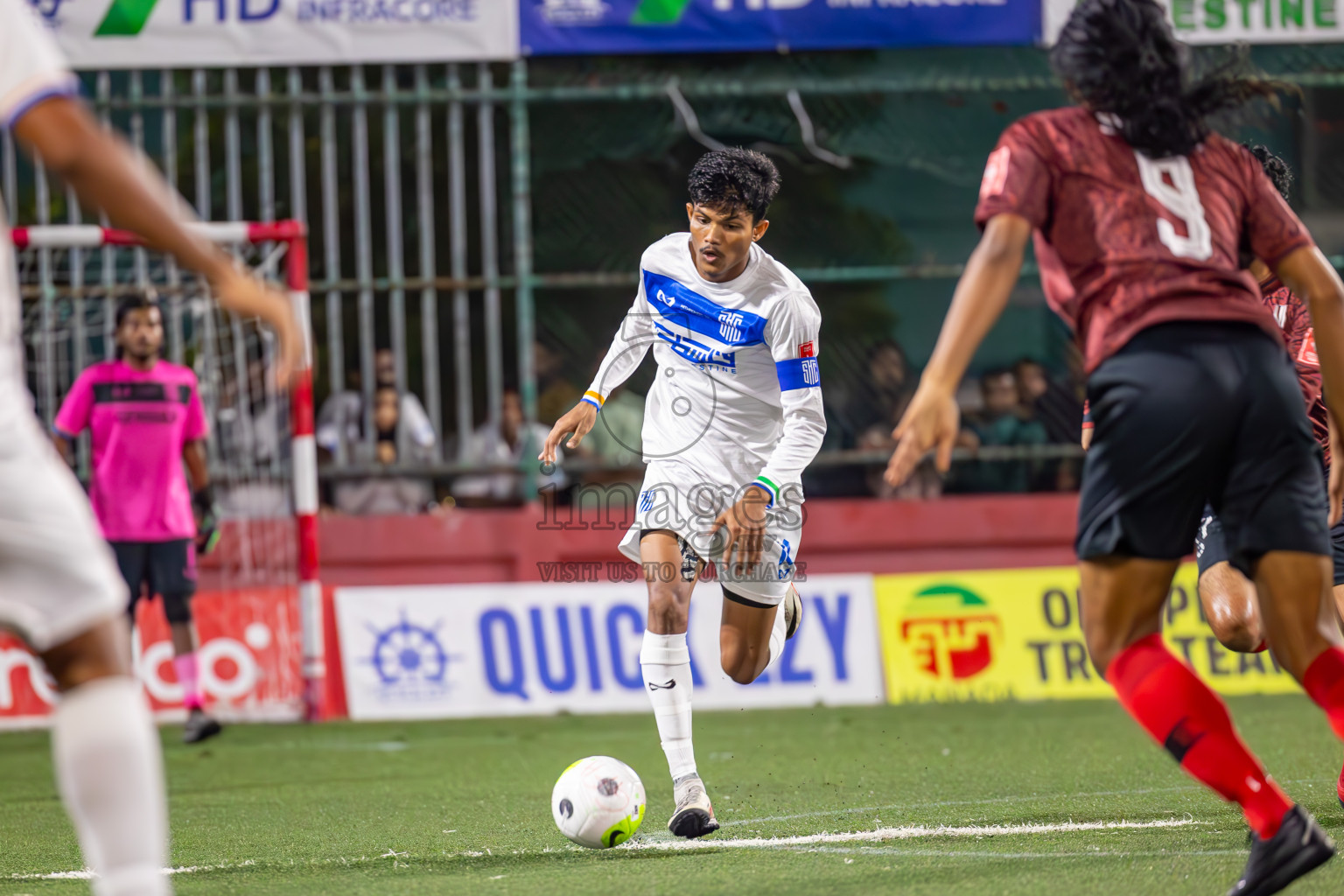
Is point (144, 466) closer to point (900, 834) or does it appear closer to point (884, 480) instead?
point (884, 480)

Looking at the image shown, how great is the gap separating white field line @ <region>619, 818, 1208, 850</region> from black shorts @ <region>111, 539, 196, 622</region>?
15.2 ft

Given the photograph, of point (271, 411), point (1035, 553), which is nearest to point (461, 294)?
point (271, 411)

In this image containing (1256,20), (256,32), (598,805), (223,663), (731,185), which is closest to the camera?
(598,805)

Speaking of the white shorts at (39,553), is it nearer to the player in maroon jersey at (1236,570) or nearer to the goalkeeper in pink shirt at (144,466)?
the player in maroon jersey at (1236,570)

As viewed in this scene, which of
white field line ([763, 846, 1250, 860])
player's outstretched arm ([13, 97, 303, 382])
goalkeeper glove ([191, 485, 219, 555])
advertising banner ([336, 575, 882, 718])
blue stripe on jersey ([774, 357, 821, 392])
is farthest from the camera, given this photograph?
advertising banner ([336, 575, 882, 718])

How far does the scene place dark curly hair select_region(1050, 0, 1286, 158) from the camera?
3.50 meters

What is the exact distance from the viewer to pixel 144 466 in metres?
8.95

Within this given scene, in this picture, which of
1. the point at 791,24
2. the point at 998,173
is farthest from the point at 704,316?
the point at 791,24

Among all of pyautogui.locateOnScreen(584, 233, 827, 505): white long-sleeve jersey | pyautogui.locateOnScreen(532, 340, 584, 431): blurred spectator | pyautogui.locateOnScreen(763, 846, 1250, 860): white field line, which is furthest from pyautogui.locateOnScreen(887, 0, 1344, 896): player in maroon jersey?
pyautogui.locateOnScreen(532, 340, 584, 431): blurred spectator

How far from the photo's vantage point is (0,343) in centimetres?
270

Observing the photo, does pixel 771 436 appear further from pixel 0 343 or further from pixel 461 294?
pixel 461 294

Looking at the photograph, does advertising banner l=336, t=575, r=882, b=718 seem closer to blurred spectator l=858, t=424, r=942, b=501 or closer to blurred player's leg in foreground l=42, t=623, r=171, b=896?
blurred spectator l=858, t=424, r=942, b=501

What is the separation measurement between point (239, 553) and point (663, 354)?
5657 mm

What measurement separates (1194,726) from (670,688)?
2.21 m
